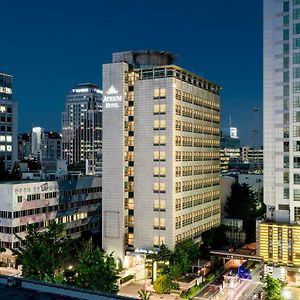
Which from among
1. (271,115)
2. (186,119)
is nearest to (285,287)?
(271,115)

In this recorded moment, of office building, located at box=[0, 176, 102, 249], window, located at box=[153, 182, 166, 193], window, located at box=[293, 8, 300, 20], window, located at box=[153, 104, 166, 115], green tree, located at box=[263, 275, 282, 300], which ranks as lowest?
green tree, located at box=[263, 275, 282, 300]

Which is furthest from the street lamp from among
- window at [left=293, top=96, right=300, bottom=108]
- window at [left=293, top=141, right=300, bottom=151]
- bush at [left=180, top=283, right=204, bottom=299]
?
window at [left=293, top=96, right=300, bottom=108]

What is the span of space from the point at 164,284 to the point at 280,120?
38.6 m

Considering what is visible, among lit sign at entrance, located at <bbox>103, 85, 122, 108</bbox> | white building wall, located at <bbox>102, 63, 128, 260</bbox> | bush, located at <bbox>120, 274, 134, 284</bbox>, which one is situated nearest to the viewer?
bush, located at <bbox>120, 274, 134, 284</bbox>

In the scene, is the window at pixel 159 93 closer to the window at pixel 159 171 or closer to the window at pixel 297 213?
the window at pixel 159 171

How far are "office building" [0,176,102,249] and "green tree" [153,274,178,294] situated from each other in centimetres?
3070

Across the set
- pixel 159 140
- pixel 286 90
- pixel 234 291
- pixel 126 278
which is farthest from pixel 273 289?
pixel 286 90

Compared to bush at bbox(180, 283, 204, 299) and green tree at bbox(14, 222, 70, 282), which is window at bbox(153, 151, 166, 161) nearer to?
A: green tree at bbox(14, 222, 70, 282)

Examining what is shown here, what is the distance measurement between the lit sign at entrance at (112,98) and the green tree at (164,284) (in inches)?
1416

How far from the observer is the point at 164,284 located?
78.1 meters

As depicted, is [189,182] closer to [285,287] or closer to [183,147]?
[183,147]

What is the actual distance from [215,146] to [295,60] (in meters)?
37.7

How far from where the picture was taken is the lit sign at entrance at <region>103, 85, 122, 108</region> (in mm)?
96125

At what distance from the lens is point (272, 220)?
302 ft
